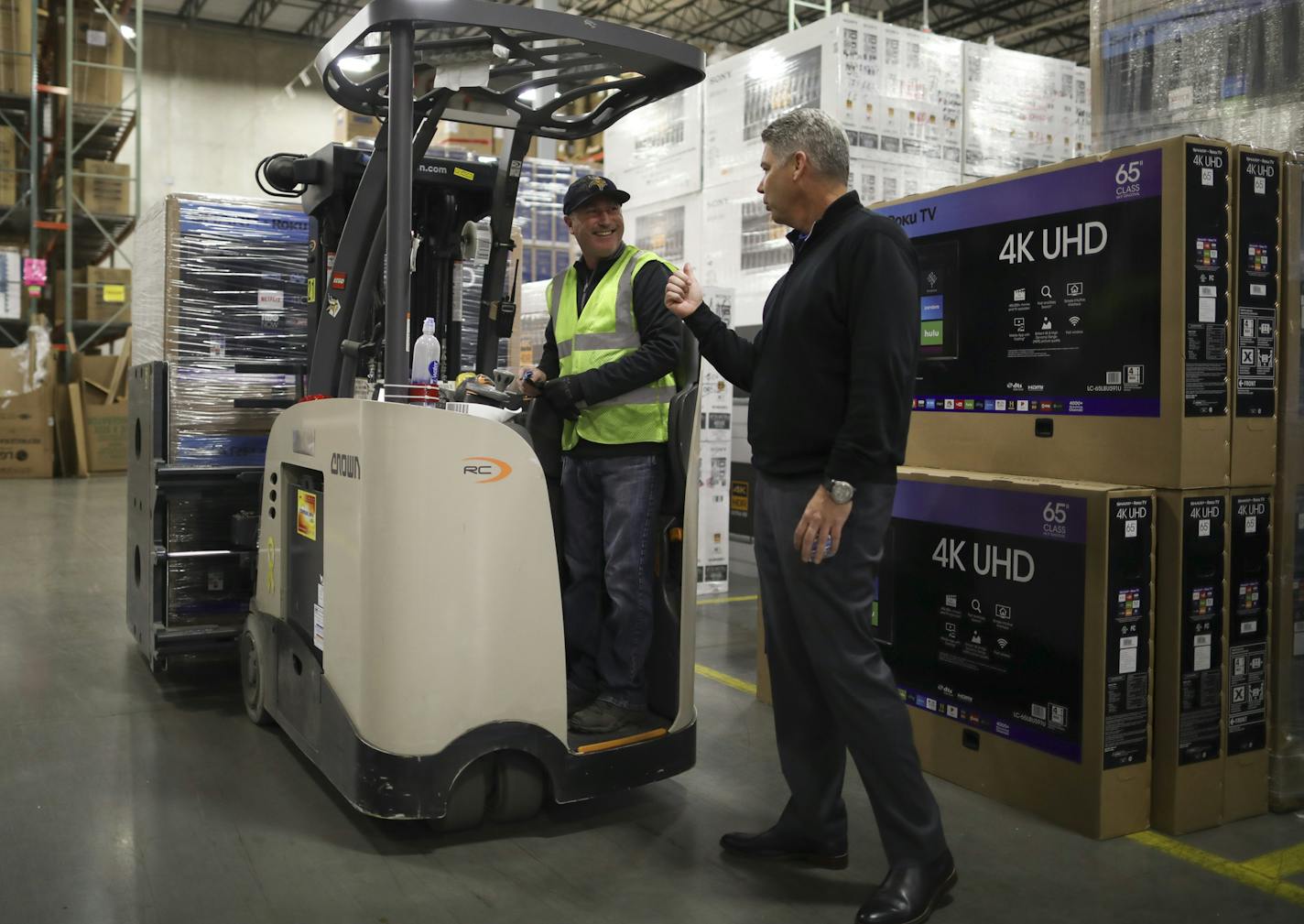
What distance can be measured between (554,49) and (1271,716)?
2.96 metres

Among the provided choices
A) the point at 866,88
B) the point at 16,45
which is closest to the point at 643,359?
the point at 866,88

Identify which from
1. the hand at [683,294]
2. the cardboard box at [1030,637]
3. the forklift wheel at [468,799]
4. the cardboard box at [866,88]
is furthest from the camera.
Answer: the cardboard box at [866,88]

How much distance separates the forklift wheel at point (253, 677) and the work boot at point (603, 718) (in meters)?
1.32

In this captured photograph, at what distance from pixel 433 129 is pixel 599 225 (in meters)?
0.58

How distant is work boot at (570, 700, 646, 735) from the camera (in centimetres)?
334

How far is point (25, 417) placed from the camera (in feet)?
44.2

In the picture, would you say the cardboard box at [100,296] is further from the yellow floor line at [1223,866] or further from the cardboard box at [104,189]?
the yellow floor line at [1223,866]

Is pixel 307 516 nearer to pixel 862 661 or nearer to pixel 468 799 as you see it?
pixel 468 799

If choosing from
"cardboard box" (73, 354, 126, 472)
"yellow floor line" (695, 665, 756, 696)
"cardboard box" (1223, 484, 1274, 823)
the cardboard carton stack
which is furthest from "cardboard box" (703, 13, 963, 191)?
"cardboard box" (73, 354, 126, 472)

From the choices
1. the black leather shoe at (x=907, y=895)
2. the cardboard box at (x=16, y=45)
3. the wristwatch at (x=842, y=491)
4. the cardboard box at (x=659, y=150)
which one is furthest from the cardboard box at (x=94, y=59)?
the black leather shoe at (x=907, y=895)

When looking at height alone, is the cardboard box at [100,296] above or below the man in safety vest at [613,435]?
above

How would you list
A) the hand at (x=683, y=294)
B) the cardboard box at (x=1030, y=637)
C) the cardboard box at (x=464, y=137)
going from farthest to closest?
the cardboard box at (x=464, y=137) < the cardboard box at (x=1030, y=637) < the hand at (x=683, y=294)

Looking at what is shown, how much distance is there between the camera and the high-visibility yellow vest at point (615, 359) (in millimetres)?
3375

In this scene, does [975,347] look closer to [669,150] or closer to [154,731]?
[154,731]
